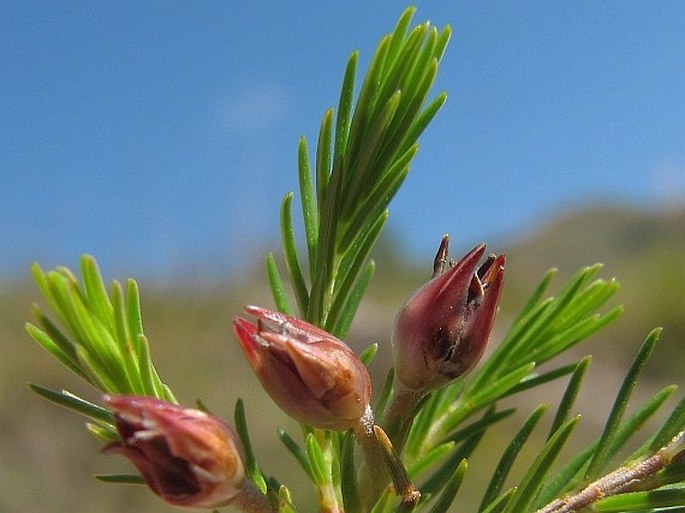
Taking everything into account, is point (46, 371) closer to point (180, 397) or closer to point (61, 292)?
point (180, 397)

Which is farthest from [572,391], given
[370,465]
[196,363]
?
[196,363]

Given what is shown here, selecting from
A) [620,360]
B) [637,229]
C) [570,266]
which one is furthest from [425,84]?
[637,229]

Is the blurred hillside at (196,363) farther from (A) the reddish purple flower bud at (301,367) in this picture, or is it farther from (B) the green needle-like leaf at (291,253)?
(A) the reddish purple flower bud at (301,367)

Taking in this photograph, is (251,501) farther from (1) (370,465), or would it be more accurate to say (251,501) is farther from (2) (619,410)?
(2) (619,410)

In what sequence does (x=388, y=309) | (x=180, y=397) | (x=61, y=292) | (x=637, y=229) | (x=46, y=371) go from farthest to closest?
(x=637, y=229), (x=388, y=309), (x=46, y=371), (x=180, y=397), (x=61, y=292)

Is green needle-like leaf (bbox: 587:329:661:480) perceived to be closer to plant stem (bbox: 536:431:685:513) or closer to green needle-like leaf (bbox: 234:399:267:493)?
plant stem (bbox: 536:431:685:513)

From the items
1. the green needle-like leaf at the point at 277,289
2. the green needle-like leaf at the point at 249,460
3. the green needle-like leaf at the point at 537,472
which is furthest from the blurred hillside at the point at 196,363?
the green needle-like leaf at the point at 537,472
